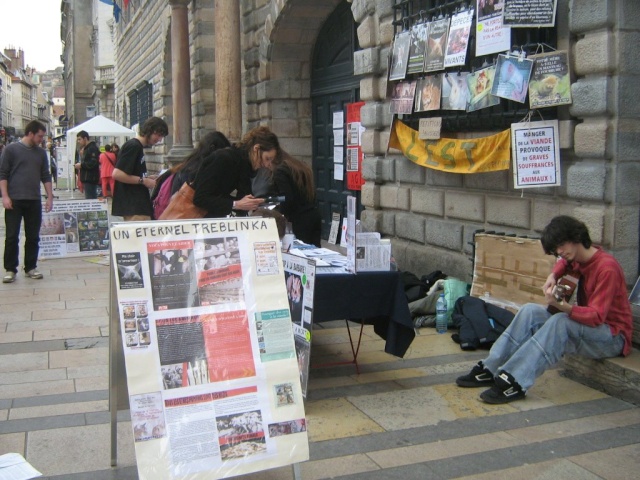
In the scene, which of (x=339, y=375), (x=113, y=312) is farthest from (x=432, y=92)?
(x=113, y=312)

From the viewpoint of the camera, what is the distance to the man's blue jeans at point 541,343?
188 inches

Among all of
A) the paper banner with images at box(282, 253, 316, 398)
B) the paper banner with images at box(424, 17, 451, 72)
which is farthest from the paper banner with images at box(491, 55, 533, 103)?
the paper banner with images at box(282, 253, 316, 398)

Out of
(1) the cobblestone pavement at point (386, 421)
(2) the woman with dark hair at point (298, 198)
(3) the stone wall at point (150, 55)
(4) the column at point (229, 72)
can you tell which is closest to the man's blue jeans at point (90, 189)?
(4) the column at point (229, 72)

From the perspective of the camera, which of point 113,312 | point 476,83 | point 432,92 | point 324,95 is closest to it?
point 113,312

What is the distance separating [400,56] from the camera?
8148mm

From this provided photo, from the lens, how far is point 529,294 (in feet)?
21.2

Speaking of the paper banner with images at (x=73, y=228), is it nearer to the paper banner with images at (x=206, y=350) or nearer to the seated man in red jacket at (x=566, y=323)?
the seated man in red jacket at (x=566, y=323)

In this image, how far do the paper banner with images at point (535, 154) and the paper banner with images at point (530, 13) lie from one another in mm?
775

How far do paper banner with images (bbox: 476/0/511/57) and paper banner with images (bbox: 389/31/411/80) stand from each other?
4.22 ft

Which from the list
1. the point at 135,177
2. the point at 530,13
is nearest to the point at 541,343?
the point at 530,13

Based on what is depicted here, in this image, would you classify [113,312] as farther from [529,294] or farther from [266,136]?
[529,294]

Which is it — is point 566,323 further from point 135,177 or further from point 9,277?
point 9,277

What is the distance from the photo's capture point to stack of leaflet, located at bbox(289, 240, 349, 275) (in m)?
5.17

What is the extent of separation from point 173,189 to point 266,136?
1550 millimetres
